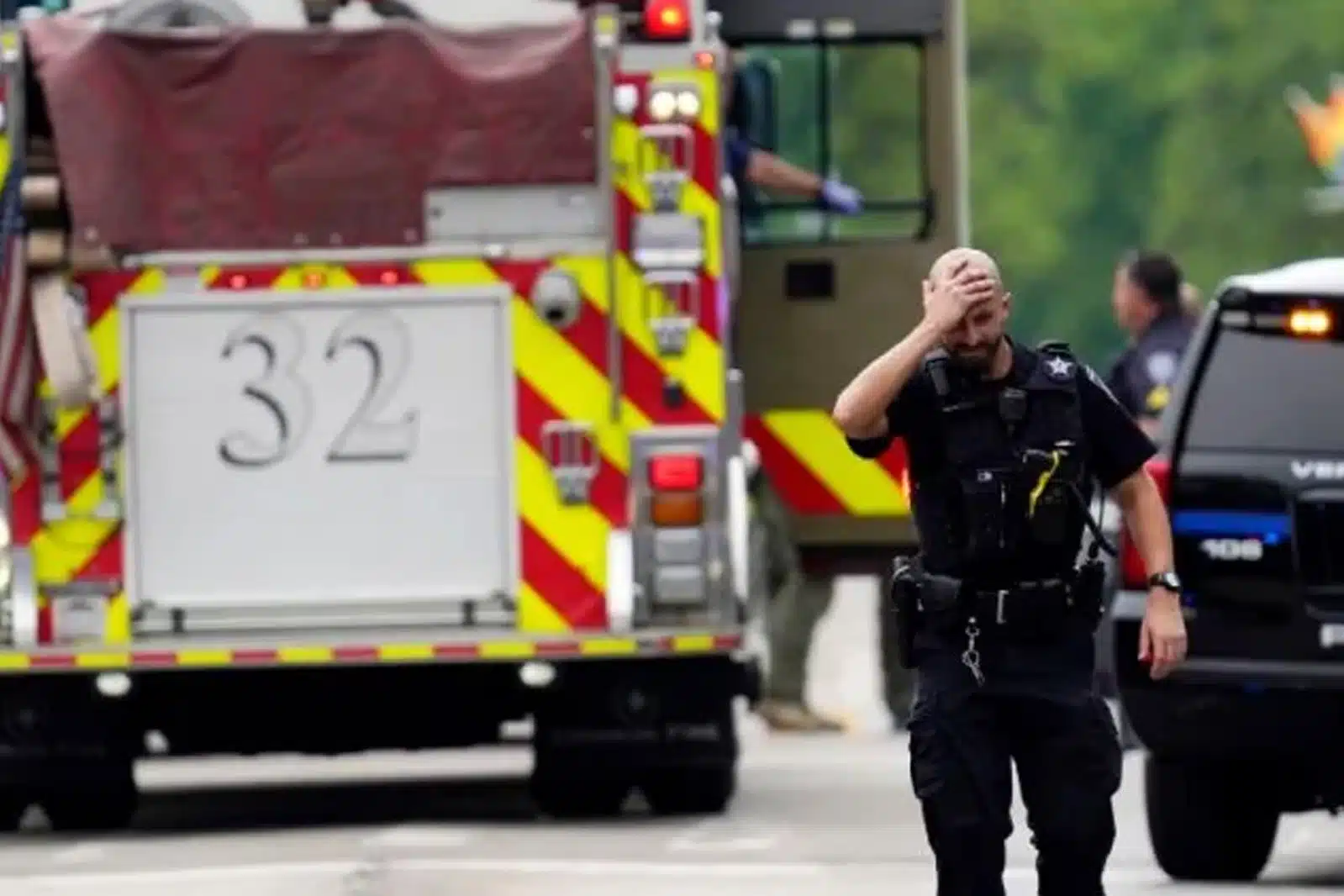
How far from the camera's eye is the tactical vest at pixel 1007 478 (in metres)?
10.6

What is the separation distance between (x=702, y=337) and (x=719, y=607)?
0.84 metres

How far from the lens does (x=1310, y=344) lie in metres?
13.6

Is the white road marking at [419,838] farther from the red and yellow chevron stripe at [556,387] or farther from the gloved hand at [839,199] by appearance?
the gloved hand at [839,199]

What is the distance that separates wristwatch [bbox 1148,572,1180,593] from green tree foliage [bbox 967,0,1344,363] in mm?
58480

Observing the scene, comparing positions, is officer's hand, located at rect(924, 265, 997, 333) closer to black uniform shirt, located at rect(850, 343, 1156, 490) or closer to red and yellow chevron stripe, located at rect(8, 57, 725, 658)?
black uniform shirt, located at rect(850, 343, 1156, 490)

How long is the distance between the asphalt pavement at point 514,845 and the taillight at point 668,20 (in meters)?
2.46

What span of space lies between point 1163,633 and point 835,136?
346 inches

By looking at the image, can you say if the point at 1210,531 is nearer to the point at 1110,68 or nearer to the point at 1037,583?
the point at 1037,583

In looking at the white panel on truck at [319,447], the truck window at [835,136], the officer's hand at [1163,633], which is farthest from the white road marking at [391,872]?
the truck window at [835,136]

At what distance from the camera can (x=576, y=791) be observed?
16.4 meters

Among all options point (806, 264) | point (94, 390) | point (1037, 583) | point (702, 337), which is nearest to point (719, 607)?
point (702, 337)

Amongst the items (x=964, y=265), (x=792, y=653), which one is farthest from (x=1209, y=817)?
(x=792, y=653)

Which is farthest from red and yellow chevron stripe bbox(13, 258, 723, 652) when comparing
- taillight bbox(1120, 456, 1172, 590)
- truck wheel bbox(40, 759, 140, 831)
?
taillight bbox(1120, 456, 1172, 590)

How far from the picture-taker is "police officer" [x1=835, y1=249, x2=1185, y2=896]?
34.6 ft
